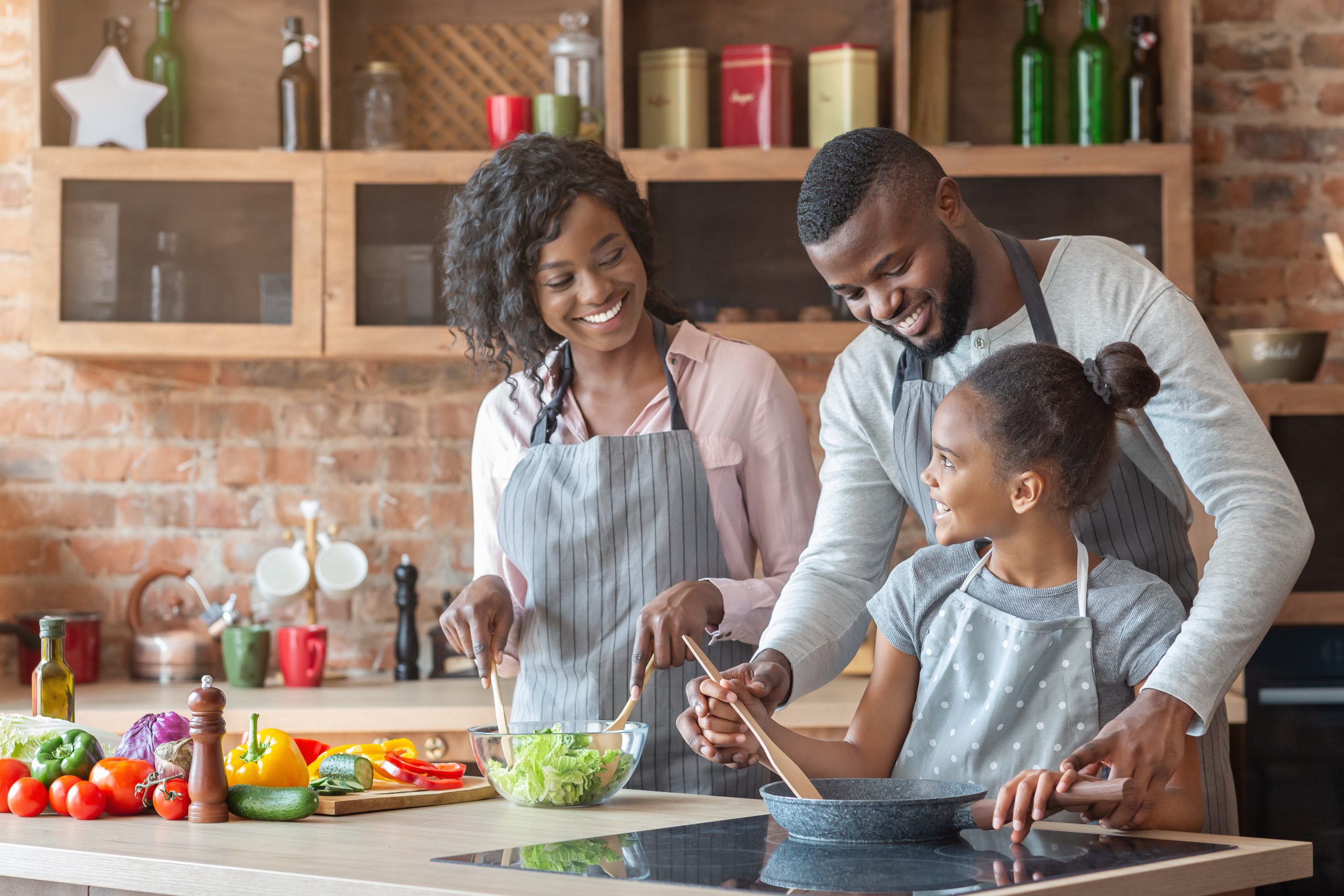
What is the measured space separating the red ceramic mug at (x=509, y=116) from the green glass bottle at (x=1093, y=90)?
1173 mm

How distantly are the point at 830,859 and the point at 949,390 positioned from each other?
2.10 ft

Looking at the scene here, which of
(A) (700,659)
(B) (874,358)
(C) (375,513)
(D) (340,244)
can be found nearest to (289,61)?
(D) (340,244)

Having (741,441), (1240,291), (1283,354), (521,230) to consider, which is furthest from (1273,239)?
(521,230)

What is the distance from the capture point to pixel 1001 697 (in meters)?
1.44

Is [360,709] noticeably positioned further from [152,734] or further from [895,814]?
[895,814]

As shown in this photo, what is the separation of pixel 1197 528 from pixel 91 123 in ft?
8.12

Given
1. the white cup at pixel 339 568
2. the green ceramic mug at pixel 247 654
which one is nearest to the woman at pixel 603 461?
the green ceramic mug at pixel 247 654

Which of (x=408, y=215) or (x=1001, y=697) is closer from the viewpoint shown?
(x=1001, y=697)

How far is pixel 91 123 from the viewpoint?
3.05 m

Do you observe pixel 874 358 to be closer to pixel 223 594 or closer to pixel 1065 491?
pixel 1065 491

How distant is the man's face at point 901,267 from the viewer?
4.82 ft

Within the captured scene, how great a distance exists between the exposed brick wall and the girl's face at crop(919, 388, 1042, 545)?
5.99ft

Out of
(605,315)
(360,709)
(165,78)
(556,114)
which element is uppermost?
(165,78)

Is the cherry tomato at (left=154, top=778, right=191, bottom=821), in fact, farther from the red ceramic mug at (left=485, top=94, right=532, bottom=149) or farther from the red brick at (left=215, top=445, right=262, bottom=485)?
the red brick at (left=215, top=445, right=262, bottom=485)
